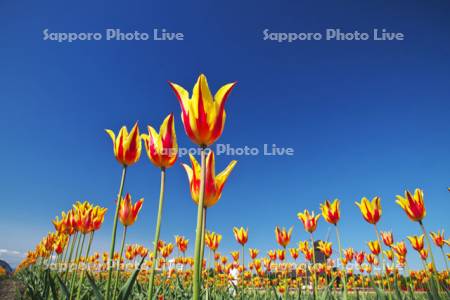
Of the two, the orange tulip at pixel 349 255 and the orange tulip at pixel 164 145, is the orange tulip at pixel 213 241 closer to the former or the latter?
the orange tulip at pixel 164 145

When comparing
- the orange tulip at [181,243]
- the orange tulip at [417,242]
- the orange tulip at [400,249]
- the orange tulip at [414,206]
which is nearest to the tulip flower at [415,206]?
the orange tulip at [414,206]

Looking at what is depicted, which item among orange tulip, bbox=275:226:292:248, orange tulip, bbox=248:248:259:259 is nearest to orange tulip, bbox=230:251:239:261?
orange tulip, bbox=248:248:259:259

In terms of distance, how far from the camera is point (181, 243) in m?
6.25

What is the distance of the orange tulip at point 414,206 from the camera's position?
4066 millimetres

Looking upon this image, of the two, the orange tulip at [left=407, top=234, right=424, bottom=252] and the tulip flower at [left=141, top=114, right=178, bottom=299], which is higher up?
the tulip flower at [left=141, top=114, right=178, bottom=299]

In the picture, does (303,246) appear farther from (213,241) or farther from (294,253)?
(213,241)

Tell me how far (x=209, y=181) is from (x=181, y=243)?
5288 mm

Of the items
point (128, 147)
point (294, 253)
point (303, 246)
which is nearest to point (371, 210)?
point (303, 246)

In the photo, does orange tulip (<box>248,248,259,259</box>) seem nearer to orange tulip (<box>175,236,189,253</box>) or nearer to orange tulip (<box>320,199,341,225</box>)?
orange tulip (<box>175,236,189,253</box>)

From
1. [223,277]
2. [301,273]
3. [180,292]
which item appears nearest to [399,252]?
[301,273]

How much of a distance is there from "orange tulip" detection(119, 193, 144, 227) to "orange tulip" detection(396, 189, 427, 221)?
4186 millimetres

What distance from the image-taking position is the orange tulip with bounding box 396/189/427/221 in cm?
407

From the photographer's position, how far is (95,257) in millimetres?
11141

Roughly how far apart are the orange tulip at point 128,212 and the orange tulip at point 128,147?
2.43 ft
